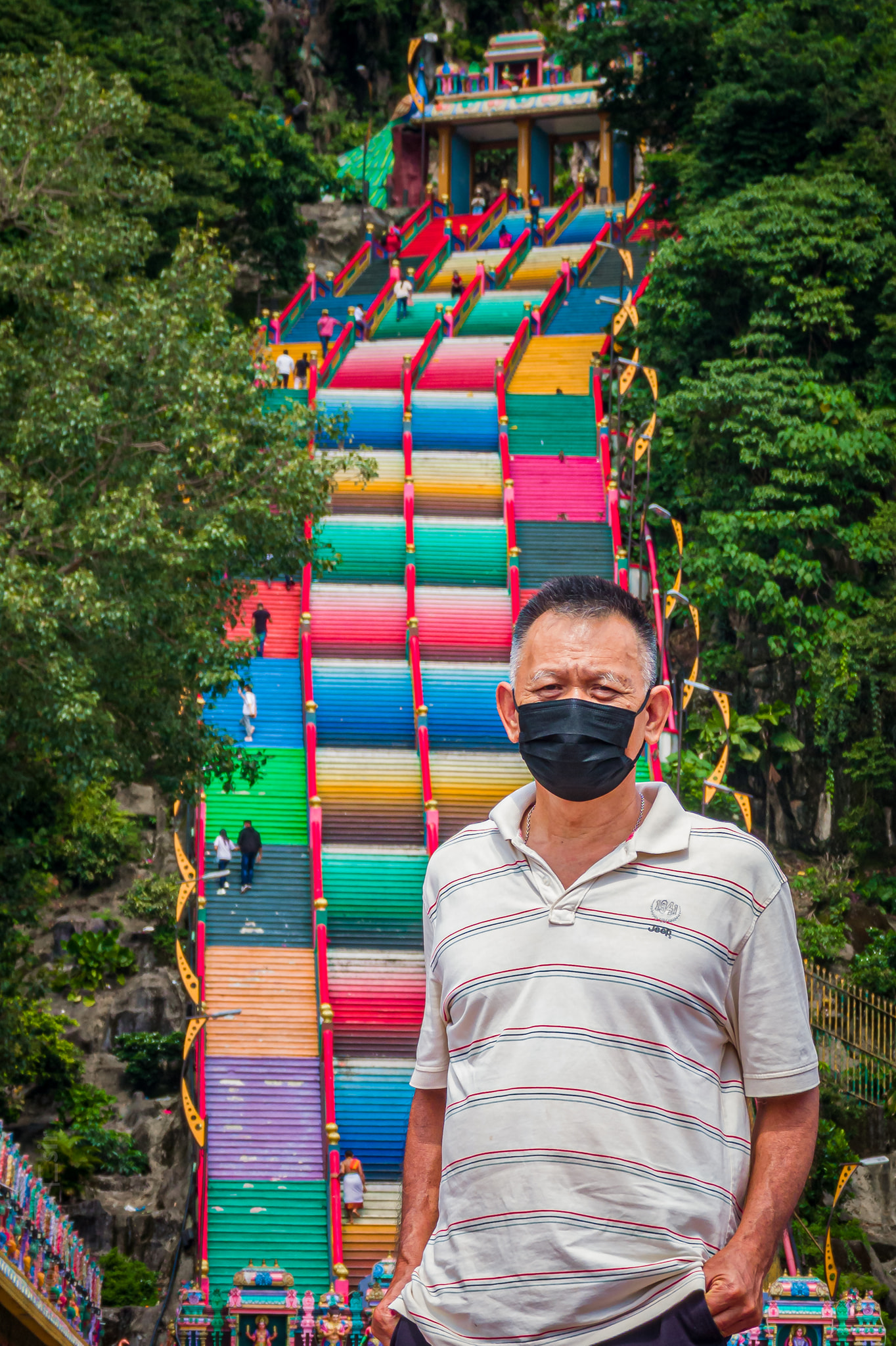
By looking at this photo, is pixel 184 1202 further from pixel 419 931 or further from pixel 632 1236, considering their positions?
pixel 632 1236

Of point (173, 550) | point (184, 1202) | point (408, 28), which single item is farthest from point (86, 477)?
point (408, 28)

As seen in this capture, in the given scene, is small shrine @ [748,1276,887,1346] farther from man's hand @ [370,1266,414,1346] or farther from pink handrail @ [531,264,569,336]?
pink handrail @ [531,264,569,336]

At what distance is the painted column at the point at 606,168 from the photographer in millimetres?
46344

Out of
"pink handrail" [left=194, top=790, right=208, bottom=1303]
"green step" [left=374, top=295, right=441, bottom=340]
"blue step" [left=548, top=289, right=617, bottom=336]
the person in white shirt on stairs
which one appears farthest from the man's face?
"green step" [left=374, top=295, right=441, bottom=340]

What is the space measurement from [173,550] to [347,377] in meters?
17.6

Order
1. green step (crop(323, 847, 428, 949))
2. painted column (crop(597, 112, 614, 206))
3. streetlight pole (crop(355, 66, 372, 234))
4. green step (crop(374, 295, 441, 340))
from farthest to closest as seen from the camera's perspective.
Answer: painted column (crop(597, 112, 614, 206)) < streetlight pole (crop(355, 66, 372, 234)) < green step (crop(374, 295, 441, 340)) < green step (crop(323, 847, 428, 949))

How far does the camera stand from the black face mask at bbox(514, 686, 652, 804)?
3.50 metres

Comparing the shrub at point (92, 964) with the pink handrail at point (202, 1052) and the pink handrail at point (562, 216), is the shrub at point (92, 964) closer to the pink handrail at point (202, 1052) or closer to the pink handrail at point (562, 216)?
the pink handrail at point (202, 1052)

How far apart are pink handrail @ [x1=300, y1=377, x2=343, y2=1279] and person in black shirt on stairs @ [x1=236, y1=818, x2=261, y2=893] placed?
75cm

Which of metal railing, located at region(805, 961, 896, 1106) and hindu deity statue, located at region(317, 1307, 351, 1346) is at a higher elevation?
metal railing, located at region(805, 961, 896, 1106)

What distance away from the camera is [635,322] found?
96.3 ft

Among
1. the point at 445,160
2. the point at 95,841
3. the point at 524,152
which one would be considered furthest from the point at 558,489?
the point at 445,160

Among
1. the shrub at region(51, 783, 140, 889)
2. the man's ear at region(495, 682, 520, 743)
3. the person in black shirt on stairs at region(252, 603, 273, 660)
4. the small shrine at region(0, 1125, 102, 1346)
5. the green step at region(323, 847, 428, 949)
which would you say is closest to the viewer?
the man's ear at region(495, 682, 520, 743)

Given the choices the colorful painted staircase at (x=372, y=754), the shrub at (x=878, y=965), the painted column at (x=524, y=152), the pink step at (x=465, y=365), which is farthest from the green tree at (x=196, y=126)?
the shrub at (x=878, y=965)
